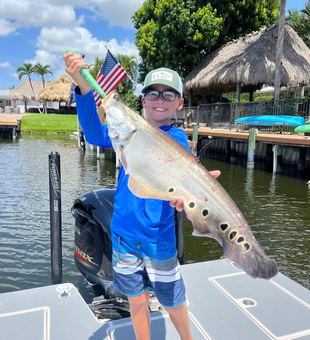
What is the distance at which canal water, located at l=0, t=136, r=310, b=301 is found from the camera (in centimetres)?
524

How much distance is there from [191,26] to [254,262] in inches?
916

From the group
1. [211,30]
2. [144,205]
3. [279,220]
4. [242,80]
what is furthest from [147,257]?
[211,30]

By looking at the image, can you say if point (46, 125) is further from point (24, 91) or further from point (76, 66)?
point (76, 66)

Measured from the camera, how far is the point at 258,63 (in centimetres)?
1894

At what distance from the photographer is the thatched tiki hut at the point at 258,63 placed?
18.5 meters

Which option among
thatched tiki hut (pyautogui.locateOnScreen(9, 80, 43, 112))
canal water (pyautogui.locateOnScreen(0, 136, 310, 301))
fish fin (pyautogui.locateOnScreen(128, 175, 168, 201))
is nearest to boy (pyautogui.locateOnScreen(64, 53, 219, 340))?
fish fin (pyautogui.locateOnScreen(128, 175, 168, 201))

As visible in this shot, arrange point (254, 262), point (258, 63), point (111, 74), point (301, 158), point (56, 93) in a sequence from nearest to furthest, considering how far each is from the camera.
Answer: point (254, 262) < point (111, 74) < point (301, 158) < point (258, 63) < point (56, 93)

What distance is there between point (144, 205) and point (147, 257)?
1.16 ft

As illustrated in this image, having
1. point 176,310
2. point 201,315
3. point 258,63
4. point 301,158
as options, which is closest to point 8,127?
point 258,63

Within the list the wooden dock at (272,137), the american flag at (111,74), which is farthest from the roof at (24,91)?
the american flag at (111,74)

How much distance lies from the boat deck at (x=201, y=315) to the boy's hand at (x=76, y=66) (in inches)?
73.2

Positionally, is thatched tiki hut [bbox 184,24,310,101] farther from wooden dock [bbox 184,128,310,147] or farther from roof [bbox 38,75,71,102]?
roof [bbox 38,75,71,102]

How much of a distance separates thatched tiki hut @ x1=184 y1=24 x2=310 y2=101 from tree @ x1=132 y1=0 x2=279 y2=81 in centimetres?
261

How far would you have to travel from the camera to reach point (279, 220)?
7.90m
